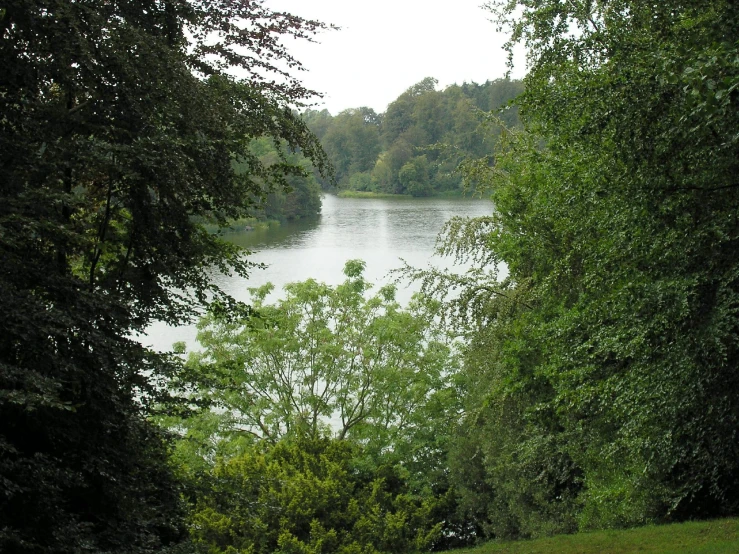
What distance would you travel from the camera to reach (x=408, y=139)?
61344 mm

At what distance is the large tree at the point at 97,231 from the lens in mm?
5668

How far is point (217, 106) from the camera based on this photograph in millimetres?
7168

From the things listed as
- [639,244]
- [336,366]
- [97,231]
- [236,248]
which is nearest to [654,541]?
[639,244]

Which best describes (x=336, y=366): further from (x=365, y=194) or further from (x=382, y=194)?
(x=365, y=194)

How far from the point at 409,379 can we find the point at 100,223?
1240 cm

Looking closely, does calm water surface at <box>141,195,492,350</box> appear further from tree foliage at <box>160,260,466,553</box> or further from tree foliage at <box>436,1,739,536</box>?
tree foliage at <box>436,1,739,536</box>

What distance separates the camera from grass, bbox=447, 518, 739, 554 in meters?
7.91

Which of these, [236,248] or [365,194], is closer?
[236,248]

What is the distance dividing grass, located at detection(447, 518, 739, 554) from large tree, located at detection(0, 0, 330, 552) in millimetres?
5118

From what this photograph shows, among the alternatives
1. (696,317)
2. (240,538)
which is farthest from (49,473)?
(240,538)

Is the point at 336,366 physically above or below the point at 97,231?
below

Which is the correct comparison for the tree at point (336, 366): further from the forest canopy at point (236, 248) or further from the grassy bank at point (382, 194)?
the grassy bank at point (382, 194)

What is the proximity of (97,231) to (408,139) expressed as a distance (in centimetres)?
5492

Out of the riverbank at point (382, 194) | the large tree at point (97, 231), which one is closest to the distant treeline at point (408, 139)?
the riverbank at point (382, 194)
